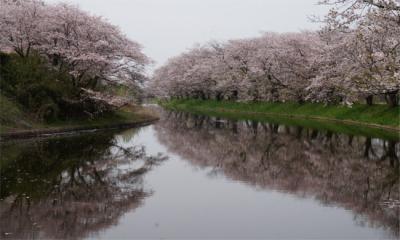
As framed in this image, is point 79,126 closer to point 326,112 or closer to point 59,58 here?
point 59,58

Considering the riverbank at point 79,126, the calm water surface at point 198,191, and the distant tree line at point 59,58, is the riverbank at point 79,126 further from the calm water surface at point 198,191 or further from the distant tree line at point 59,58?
the calm water surface at point 198,191

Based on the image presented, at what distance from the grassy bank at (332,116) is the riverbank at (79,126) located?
1620 centimetres

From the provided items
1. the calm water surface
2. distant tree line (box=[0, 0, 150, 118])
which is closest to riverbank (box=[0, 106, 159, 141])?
distant tree line (box=[0, 0, 150, 118])

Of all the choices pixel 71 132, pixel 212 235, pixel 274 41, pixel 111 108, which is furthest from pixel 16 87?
pixel 274 41

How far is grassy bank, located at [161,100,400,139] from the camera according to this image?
42.9m

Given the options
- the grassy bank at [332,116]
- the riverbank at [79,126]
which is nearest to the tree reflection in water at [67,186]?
the riverbank at [79,126]

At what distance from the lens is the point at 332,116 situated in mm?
55875

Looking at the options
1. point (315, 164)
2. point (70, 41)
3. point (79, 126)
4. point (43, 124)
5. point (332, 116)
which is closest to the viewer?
point (315, 164)

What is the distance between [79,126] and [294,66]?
3485 cm

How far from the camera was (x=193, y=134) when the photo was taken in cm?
4012

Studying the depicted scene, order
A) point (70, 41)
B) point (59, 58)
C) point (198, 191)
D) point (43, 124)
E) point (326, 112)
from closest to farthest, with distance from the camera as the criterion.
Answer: point (198, 191), point (43, 124), point (70, 41), point (59, 58), point (326, 112)

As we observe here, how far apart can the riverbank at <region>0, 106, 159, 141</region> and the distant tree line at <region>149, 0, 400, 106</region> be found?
18956 millimetres

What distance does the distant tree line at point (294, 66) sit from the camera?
49.7 feet

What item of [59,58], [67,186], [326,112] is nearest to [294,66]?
[326,112]
